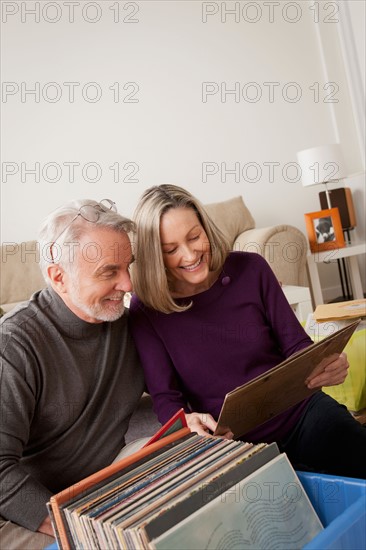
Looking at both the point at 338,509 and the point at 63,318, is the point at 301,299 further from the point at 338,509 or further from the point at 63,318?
the point at 338,509

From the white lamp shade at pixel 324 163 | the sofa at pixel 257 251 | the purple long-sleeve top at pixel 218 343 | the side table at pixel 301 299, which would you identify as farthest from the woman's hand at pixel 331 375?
the white lamp shade at pixel 324 163

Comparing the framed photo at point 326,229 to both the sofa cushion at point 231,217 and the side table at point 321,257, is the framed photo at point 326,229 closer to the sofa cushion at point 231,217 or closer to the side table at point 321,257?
the side table at point 321,257

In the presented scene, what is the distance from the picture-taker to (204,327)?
1500mm

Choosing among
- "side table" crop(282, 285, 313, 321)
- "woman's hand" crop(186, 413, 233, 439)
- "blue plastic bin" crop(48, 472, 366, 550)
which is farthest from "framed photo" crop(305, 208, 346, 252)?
"blue plastic bin" crop(48, 472, 366, 550)

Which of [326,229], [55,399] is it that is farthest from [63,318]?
[326,229]

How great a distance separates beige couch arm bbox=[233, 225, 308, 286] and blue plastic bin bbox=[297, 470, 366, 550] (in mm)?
2617

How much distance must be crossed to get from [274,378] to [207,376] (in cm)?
37

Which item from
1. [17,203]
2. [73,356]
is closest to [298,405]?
[73,356]

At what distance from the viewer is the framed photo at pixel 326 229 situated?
3.99m

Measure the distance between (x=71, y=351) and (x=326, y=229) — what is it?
296 centimetres

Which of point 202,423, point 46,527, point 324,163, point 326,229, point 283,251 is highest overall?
point 324,163

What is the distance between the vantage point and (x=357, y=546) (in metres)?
0.85

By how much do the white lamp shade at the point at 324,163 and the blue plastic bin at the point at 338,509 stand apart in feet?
10.8

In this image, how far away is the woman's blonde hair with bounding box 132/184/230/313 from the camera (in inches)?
57.1
